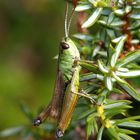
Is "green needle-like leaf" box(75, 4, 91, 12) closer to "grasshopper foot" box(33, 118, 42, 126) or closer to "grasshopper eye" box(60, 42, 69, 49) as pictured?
"grasshopper eye" box(60, 42, 69, 49)

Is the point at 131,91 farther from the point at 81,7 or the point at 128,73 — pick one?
the point at 81,7

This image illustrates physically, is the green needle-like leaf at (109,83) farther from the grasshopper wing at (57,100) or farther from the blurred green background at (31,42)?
the blurred green background at (31,42)

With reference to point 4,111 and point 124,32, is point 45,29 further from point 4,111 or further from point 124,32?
point 124,32

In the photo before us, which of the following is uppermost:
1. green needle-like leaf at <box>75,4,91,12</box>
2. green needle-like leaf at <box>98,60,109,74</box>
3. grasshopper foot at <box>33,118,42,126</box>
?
green needle-like leaf at <box>75,4,91,12</box>

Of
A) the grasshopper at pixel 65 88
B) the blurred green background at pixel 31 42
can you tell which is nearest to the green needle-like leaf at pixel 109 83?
the grasshopper at pixel 65 88

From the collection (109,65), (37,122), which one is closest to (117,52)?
(109,65)

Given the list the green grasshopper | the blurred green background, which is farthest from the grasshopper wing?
the blurred green background

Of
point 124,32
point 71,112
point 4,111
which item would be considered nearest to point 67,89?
point 71,112
